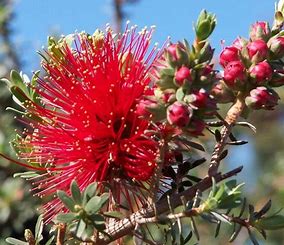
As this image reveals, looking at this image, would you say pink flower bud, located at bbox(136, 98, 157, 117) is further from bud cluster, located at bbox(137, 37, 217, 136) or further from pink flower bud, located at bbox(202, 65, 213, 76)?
pink flower bud, located at bbox(202, 65, 213, 76)

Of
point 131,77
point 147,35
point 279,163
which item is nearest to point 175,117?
point 131,77

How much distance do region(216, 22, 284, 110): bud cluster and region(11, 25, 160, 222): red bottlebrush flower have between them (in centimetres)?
18

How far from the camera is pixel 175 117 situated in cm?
138

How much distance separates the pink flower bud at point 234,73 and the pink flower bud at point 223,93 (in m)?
0.02

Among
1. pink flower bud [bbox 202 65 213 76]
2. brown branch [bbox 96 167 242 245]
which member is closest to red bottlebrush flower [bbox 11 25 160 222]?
brown branch [bbox 96 167 242 245]

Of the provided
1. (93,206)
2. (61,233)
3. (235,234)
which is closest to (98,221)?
(93,206)

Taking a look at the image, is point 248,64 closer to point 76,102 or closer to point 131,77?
point 131,77

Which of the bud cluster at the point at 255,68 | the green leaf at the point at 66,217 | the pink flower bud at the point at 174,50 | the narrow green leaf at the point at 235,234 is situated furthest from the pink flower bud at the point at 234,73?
the green leaf at the point at 66,217

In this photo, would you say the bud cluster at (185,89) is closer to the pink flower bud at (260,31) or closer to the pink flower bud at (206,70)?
the pink flower bud at (206,70)

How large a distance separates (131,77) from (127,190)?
0.25 m

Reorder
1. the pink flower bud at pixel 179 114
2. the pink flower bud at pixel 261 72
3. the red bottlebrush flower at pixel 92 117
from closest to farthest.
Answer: the pink flower bud at pixel 179 114 < the pink flower bud at pixel 261 72 < the red bottlebrush flower at pixel 92 117

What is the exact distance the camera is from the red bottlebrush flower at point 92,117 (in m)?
1.64

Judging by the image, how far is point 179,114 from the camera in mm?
1383

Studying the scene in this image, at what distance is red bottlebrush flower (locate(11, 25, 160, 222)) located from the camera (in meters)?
1.64
